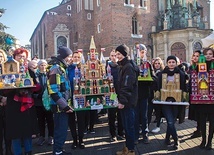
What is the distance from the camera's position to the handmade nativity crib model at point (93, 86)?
5805mm

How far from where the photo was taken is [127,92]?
16.0 feet

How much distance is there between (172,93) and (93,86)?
189cm

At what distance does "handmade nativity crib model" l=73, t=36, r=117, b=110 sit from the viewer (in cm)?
580

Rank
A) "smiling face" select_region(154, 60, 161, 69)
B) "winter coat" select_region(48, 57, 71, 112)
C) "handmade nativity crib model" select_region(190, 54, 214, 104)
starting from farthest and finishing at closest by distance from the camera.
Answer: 1. "smiling face" select_region(154, 60, 161, 69)
2. "handmade nativity crib model" select_region(190, 54, 214, 104)
3. "winter coat" select_region(48, 57, 71, 112)

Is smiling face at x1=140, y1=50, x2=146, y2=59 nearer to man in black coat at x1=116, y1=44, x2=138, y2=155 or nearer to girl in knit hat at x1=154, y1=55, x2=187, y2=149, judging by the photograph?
girl in knit hat at x1=154, y1=55, x2=187, y2=149

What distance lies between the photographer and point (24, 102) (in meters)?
4.81

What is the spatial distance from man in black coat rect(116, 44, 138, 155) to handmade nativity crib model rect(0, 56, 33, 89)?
72.4 inches

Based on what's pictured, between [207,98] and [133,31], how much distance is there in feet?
81.8

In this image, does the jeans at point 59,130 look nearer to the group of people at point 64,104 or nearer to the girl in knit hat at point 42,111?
the group of people at point 64,104

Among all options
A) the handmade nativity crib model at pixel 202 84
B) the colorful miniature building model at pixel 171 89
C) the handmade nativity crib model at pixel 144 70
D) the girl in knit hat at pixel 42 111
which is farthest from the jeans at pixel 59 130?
the handmade nativity crib model at pixel 202 84

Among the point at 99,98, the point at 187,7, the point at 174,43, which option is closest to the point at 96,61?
the point at 99,98

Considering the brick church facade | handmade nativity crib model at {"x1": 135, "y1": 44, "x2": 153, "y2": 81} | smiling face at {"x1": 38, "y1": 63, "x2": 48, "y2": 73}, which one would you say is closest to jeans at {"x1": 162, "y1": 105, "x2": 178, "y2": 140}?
handmade nativity crib model at {"x1": 135, "y1": 44, "x2": 153, "y2": 81}

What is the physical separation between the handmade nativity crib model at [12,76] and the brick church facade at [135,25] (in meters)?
22.8

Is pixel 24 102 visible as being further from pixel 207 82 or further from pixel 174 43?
pixel 174 43
